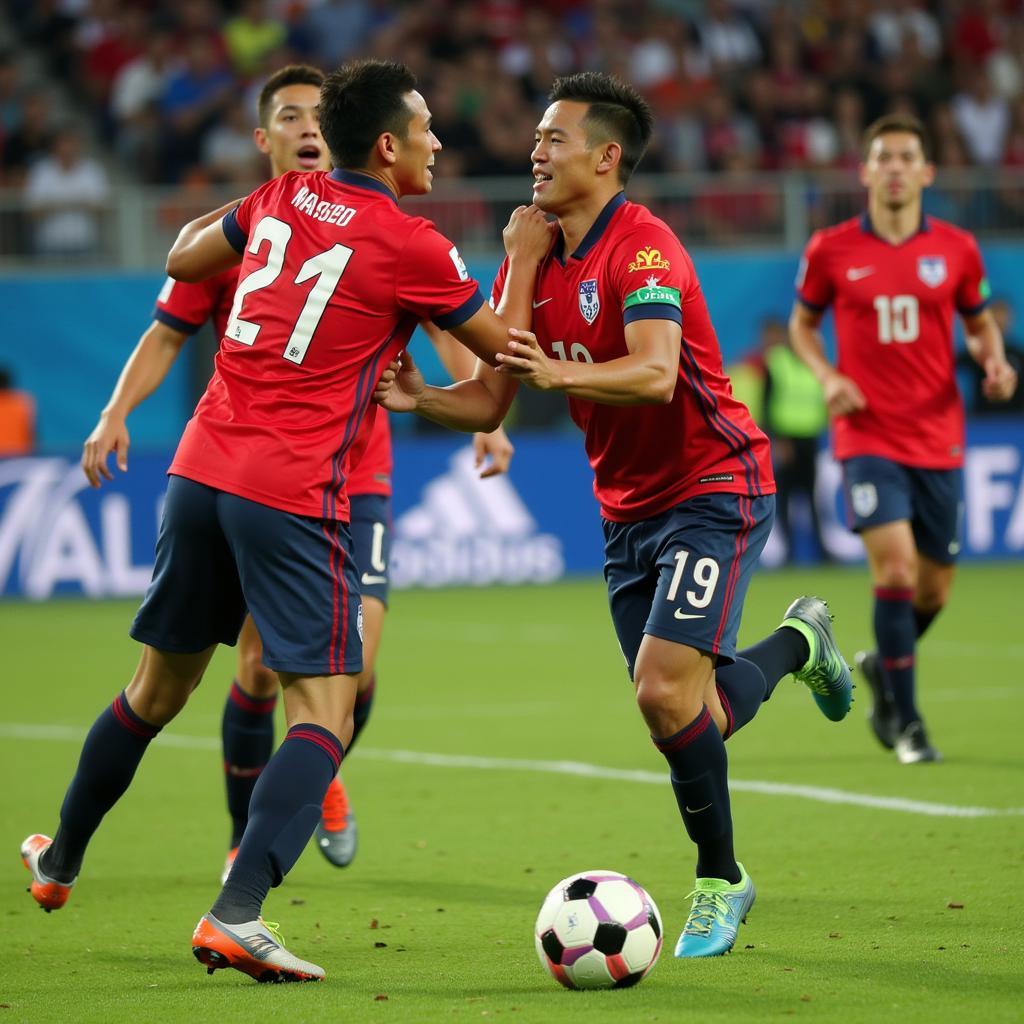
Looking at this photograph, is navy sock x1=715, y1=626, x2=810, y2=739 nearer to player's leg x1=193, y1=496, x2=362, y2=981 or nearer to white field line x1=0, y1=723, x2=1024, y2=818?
player's leg x1=193, y1=496, x2=362, y2=981

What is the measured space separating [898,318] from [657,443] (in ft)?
12.4

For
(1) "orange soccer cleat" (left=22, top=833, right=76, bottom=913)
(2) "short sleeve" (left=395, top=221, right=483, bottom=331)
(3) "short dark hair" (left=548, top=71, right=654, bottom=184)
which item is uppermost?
(3) "short dark hair" (left=548, top=71, right=654, bottom=184)

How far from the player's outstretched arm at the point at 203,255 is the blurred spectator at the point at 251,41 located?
1575 cm

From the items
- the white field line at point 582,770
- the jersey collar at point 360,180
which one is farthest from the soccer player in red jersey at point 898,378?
the jersey collar at point 360,180

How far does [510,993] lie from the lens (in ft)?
14.9

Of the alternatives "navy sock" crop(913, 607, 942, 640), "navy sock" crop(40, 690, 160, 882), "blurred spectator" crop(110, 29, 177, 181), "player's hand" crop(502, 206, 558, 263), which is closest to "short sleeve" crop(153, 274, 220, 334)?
"player's hand" crop(502, 206, 558, 263)

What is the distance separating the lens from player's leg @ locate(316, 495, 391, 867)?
6465mm

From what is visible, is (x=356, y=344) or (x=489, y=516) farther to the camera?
(x=489, y=516)

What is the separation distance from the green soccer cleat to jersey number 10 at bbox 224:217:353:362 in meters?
1.92

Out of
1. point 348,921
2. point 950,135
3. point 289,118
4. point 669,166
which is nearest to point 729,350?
point 669,166

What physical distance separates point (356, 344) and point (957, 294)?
4.69 m

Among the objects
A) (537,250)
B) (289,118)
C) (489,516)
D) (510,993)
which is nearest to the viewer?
(510,993)

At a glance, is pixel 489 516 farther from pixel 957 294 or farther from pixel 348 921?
pixel 348 921

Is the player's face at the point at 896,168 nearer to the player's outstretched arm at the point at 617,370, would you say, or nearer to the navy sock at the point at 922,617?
the navy sock at the point at 922,617
